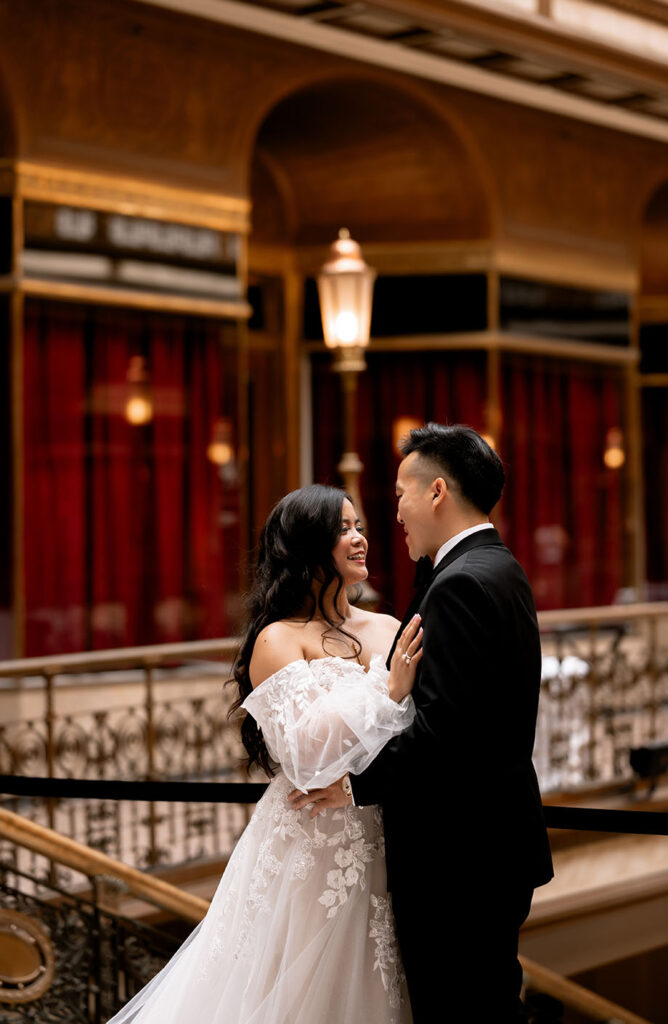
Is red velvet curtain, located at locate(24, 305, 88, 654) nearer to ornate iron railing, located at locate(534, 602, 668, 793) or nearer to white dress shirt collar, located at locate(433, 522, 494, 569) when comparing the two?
ornate iron railing, located at locate(534, 602, 668, 793)

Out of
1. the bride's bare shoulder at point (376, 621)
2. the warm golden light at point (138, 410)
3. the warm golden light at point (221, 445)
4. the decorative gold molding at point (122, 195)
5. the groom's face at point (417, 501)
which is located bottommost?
the bride's bare shoulder at point (376, 621)

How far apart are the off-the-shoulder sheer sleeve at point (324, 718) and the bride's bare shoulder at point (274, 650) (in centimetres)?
4

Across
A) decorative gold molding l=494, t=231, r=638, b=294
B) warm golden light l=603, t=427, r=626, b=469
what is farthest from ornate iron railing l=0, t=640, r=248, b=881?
warm golden light l=603, t=427, r=626, b=469

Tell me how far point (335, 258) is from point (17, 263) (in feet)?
6.77

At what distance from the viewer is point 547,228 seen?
39.1ft

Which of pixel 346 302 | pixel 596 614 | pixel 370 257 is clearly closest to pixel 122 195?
pixel 346 302

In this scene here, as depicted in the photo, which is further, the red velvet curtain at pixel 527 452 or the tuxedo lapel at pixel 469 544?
the red velvet curtain at pixel 527 452

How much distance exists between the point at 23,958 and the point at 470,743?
8.93ft

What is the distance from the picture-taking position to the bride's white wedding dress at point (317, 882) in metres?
2.76

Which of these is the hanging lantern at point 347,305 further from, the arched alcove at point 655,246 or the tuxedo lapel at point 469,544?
the arched alcove at point 655,246

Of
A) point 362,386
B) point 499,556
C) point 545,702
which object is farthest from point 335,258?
point 499,556

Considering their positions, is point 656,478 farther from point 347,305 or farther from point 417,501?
point 417,501

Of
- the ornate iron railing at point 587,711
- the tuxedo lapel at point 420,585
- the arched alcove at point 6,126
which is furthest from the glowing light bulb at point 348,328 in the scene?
the tuxedo lapel at point 420,585

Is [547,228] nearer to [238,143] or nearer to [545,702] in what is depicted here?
[238,143]
